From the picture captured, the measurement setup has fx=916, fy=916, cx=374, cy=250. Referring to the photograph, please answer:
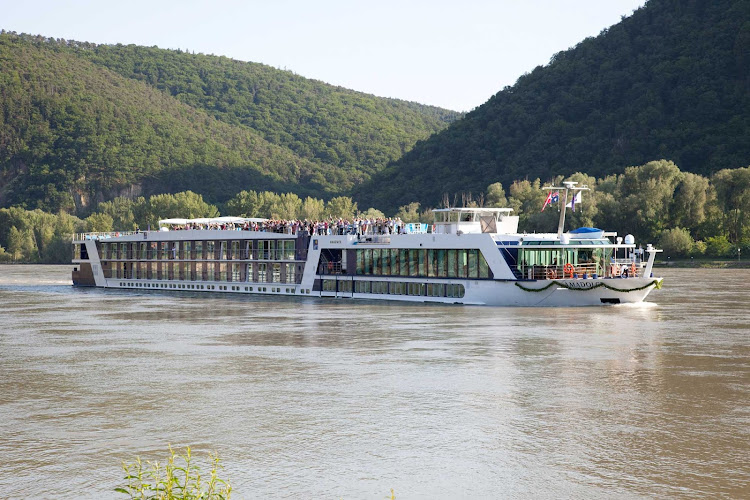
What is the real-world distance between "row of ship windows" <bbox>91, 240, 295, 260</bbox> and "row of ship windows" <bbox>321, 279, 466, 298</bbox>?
16.0ft

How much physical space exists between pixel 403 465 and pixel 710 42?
491 ft

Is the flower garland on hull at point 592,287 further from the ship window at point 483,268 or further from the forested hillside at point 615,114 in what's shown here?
the forested hillside at point 615,114

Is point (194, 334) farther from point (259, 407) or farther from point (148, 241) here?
point (148, 241)

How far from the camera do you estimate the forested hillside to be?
139963mm

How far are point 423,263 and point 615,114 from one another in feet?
357

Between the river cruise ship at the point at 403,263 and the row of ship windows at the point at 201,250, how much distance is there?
87 mm

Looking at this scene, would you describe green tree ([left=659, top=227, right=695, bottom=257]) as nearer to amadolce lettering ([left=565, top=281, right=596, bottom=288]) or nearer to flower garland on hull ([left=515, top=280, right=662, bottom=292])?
flower garland on hull ([left=515, top=280, right=662, bottom=292])

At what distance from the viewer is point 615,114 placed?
6152 inches

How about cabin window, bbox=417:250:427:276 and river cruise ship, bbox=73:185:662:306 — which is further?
cabin window, bbox=417:250:427:276

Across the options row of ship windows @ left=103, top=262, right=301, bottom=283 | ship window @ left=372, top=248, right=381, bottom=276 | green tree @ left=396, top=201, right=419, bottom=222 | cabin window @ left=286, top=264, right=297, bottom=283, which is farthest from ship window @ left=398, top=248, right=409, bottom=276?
green tree @ left=396, top=201, right=419, bottom=222

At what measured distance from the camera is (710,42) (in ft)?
500

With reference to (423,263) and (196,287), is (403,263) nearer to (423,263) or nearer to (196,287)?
(423,263)

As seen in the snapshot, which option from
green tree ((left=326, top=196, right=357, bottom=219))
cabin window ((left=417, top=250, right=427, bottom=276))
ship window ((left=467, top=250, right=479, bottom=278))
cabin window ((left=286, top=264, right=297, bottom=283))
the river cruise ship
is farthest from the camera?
green tree ((left=326, top=196, right=357, bottom=219))

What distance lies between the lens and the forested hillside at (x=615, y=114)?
5510 inches
